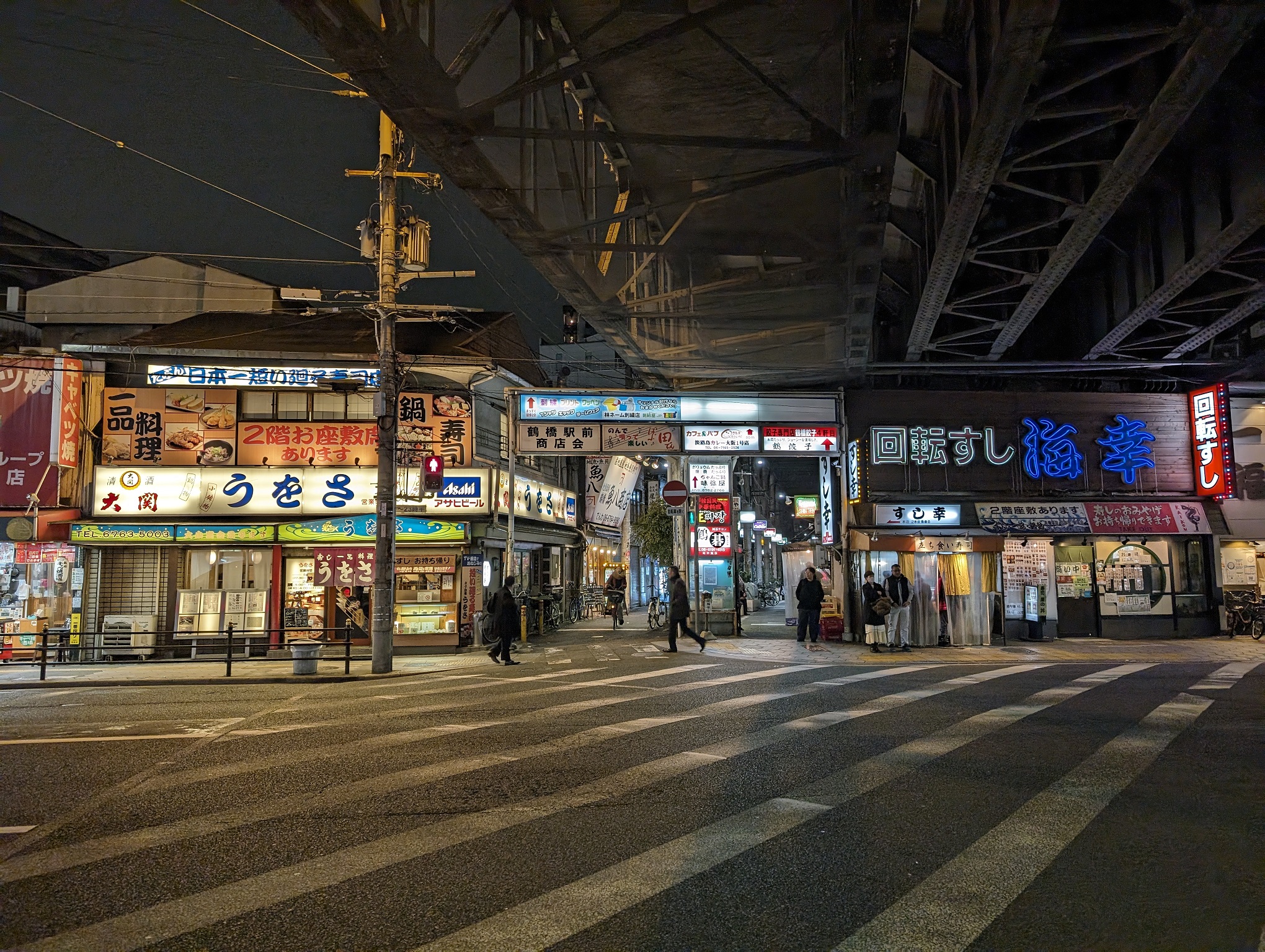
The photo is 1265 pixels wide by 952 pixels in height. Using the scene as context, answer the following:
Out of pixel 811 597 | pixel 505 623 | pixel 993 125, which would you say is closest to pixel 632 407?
pixel 811 597

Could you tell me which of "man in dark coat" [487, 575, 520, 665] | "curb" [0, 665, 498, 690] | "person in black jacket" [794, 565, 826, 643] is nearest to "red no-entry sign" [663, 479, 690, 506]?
"person in black jacket" [794, 565, 826, 643]

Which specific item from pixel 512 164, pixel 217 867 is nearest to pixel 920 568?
pixel 512 164

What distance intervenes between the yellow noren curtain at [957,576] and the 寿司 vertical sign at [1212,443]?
290 inches

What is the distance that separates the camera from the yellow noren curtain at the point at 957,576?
20000 mm

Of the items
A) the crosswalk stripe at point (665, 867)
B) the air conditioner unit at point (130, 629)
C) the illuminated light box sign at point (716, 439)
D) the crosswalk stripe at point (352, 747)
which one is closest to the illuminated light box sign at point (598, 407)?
the illuminated light box sign at point (716, 439)

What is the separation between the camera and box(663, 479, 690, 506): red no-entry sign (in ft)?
68.8

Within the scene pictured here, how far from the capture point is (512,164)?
9.64m

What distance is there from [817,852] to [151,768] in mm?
6426

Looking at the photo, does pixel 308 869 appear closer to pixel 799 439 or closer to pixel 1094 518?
pixel 799 439

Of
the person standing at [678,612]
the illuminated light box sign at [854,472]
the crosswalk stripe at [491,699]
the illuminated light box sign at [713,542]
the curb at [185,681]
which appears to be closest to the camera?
the crosswalk stripe at [491,699]

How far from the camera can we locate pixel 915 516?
21.4m

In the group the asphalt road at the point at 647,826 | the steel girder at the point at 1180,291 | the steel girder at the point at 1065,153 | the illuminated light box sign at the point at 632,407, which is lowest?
the asphalt road at the point at 647,826

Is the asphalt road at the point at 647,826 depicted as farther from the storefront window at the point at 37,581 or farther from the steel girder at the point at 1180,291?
the storefront window at the point at 37,581

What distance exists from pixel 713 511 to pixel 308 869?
19.1 m
